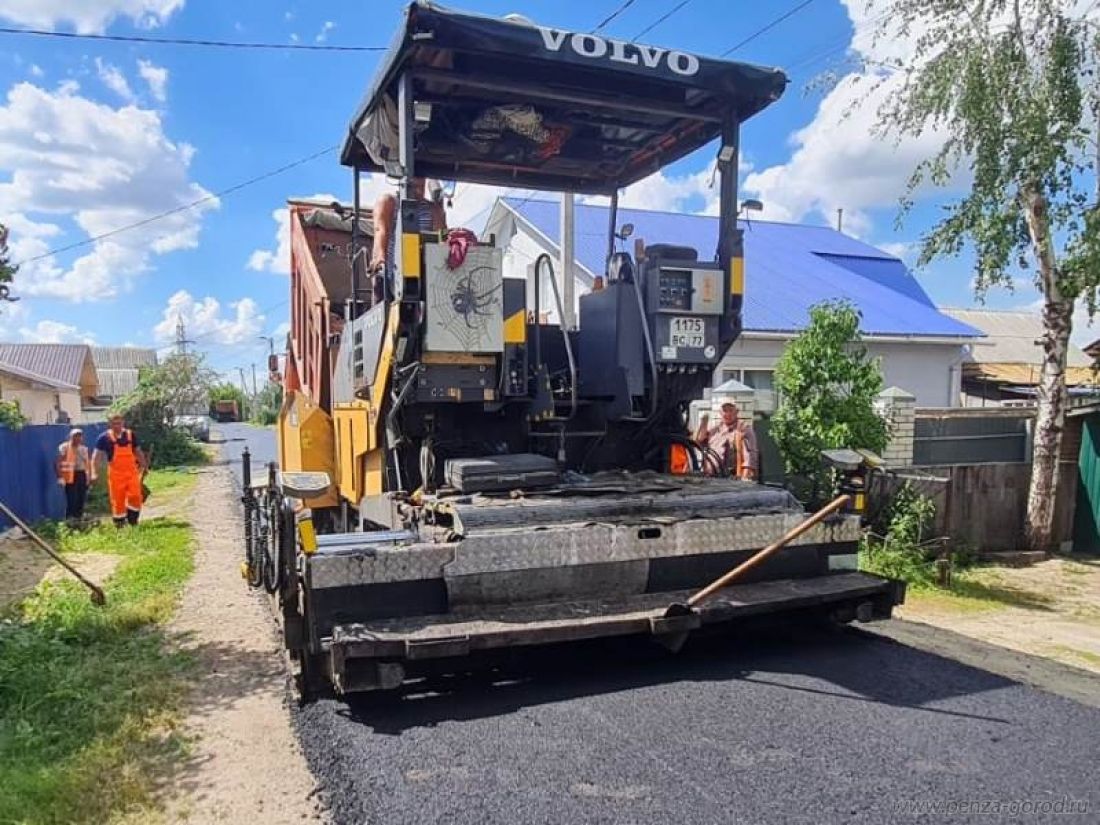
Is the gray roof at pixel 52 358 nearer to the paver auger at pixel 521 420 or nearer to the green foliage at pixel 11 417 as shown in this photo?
the green foliage at pixel 11 417

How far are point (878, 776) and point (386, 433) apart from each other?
3.02 metres

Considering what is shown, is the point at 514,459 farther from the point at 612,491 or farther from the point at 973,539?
the point at 973,539

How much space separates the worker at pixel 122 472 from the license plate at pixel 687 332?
28.1 feet

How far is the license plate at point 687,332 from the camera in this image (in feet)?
16.9

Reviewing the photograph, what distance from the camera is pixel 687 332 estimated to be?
5176mm

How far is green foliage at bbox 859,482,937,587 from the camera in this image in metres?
7.90

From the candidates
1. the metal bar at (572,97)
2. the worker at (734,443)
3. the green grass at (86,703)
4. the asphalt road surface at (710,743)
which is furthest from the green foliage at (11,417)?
the asphalt road surface at (710,743)

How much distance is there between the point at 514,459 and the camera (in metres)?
4.66

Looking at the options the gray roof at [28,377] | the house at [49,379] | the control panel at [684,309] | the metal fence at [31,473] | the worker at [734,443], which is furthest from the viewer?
the house at [49,379]

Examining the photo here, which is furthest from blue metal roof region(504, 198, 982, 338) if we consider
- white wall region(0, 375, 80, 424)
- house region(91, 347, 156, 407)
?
house region(91, 347, 156, 407)

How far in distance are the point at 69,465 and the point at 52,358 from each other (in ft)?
109

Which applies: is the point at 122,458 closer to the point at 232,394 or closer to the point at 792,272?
the point at 792,272

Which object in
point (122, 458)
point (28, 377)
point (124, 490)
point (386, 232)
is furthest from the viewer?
point (28, 377)

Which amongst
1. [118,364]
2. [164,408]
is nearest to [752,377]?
[164,408]
